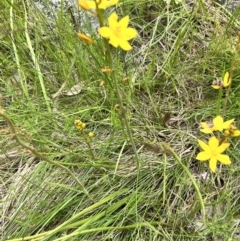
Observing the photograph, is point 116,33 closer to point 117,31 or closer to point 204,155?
point 117,31

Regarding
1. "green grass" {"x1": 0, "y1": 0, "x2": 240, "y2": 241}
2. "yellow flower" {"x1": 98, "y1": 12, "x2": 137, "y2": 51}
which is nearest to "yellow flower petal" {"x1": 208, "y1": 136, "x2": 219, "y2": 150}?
"green grass" {"x1": 0, "y1": 0, "x2": 240, "y2": 241}

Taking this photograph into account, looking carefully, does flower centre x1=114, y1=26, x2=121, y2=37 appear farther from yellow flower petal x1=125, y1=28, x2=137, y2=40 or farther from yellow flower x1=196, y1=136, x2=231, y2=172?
→ yellow flower x1=196, y1=136, x2=231, y2=172

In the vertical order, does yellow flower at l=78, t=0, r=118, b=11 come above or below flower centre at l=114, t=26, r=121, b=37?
above

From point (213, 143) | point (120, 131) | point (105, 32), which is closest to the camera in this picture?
→ point (105, 32)

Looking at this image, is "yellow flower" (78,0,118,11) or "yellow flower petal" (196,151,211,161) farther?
"yellow flower petal" (196,151,211,161)

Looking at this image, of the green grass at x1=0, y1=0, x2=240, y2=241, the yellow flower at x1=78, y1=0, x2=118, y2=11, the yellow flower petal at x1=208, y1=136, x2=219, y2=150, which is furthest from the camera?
the green grass at x1=0, y1=0, x2=240, y2=241

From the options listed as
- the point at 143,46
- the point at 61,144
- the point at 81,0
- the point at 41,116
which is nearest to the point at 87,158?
the point at 61,144

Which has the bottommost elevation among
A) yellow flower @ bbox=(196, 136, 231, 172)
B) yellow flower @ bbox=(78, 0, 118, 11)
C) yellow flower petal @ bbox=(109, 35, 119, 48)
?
yellow flower @ bbox=(196, 136, 231, 172)

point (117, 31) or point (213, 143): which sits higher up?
point (117, 31)

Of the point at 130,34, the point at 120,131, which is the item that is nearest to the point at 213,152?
the point at 130,34

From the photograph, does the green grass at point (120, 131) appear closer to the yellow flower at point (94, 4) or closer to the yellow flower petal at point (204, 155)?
the yellow flower petal at point (204, 155)
